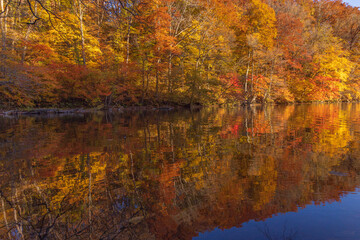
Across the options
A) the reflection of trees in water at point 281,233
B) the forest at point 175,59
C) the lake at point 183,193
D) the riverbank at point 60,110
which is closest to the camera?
the reflection of trees in water at point 281,233

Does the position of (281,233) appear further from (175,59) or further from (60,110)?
(175,59)

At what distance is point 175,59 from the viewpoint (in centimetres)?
2556

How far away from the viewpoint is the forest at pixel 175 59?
1792cm

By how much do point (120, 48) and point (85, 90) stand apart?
23.8 ft

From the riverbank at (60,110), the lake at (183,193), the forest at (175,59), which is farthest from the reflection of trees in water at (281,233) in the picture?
the riverbank at (60,110)

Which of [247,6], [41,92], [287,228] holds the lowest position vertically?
[287,228]

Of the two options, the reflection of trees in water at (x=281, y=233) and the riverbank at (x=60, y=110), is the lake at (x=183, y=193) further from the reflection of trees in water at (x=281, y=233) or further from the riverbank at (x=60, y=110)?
the riverbank at (x=60, y=110)

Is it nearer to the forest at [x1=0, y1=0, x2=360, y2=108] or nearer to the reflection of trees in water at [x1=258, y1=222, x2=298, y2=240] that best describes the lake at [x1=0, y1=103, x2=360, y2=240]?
the reflection of trees in water at [x1=258, y1=222, x2=298, y2=240]

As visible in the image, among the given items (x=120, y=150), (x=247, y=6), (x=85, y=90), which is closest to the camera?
(x=120, y=150)

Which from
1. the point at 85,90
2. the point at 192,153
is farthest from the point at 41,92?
the point at 192,153

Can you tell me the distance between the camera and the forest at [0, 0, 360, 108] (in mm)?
17922

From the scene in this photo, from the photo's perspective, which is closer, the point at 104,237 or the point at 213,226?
the point at 104,237

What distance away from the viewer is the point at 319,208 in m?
2.70

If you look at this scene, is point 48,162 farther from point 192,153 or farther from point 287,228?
point 287,228
